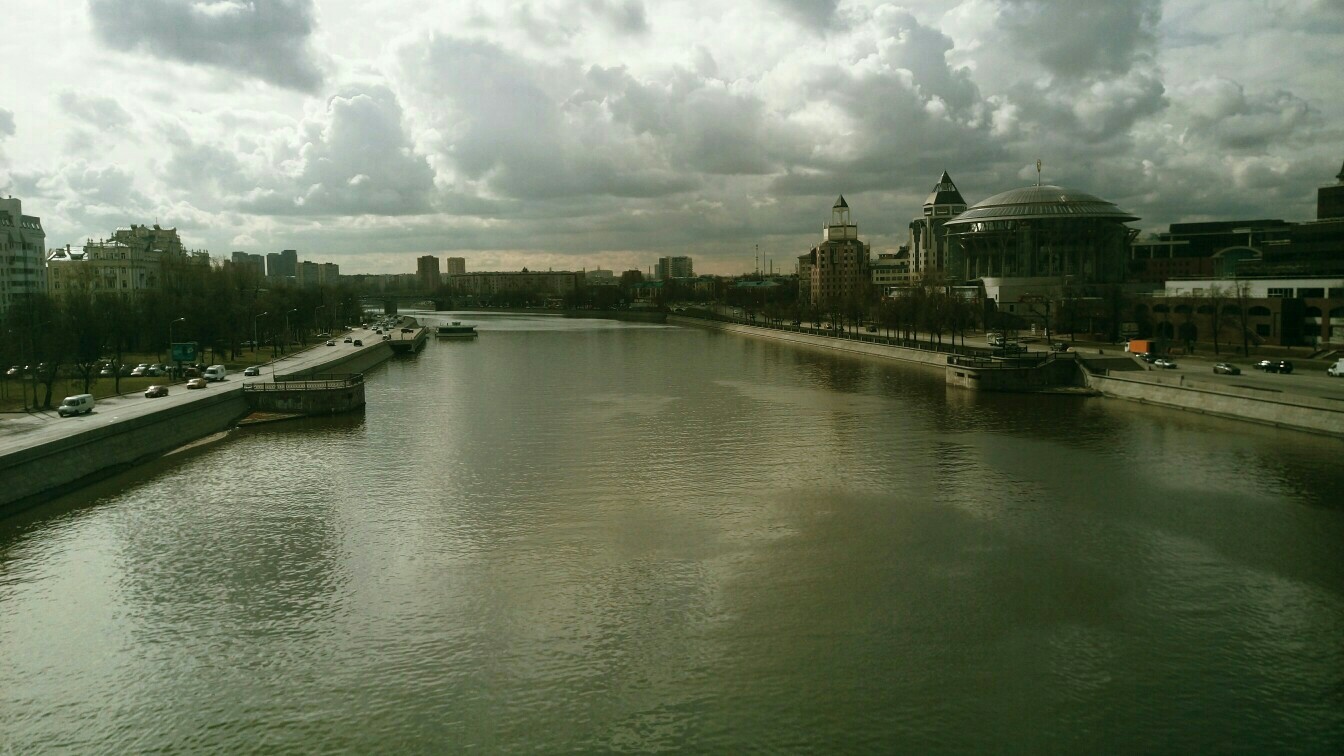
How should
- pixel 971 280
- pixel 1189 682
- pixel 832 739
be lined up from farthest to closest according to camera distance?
pixel 971 280 < pixel 1189 682 < pixel 832 739

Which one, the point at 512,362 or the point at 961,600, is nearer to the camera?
the point at 961,600

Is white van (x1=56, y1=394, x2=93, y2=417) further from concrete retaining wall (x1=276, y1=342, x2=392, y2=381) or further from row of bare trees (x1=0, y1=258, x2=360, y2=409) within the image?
concrete retaining wall (x1=276, y1=342, x2=392, y2=381)

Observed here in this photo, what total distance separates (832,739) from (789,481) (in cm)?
1120

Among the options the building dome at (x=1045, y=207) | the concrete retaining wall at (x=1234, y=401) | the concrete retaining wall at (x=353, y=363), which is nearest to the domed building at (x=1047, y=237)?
the building dome at (x=1045, y=207)

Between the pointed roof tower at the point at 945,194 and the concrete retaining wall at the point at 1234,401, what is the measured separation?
9430 centimetres

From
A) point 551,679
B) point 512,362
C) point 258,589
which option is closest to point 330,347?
point 512,362

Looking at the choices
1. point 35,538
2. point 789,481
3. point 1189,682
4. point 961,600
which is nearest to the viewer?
point 1189,682

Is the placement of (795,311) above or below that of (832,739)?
above

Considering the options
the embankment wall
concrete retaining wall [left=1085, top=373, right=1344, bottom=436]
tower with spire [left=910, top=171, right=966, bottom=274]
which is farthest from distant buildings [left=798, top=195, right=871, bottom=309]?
concrete retaining wall [left=1085, top=373, right=1344, bottom=436]

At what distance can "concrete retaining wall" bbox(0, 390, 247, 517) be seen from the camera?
59.7 feet

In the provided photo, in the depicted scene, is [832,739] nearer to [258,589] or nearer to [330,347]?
[258,589]

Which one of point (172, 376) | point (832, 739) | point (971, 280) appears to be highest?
point (971, 280)

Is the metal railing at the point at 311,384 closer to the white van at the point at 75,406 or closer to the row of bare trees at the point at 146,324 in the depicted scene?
the row of bare trees at the point at 146,324

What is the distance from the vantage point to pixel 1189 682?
34.7ft
